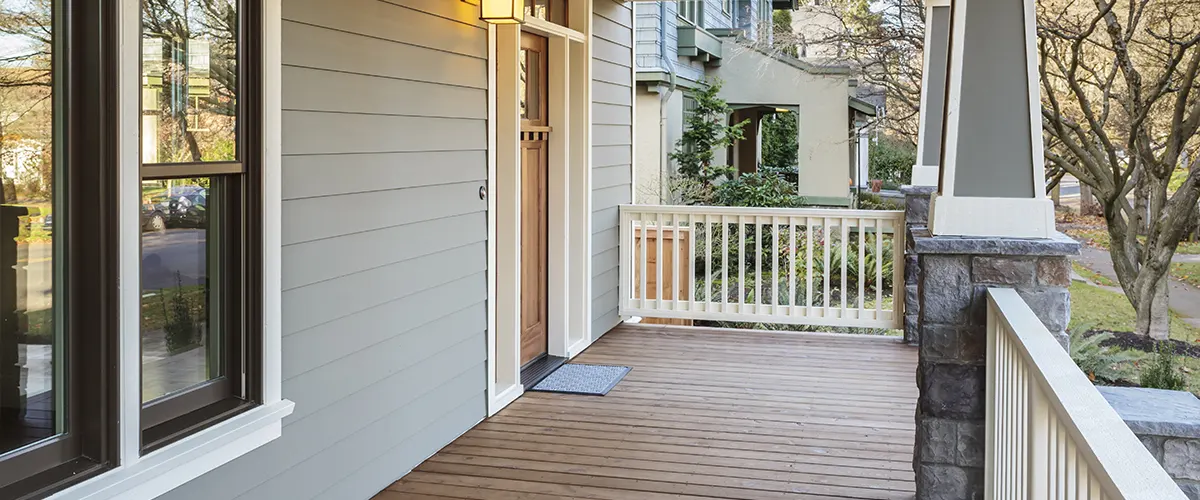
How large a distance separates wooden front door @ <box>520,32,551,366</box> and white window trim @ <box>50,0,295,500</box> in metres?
2.74

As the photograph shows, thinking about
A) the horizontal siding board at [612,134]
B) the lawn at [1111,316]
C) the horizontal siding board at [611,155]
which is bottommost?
the lawn at [1111,316]

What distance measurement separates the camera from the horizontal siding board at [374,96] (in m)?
3.18

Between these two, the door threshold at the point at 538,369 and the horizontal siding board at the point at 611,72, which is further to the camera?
the horizontal siding board at the point at 611,72

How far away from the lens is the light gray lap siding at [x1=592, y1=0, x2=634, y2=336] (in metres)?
6.69

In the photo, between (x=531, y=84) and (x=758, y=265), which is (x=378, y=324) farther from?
(x=758, y=265)

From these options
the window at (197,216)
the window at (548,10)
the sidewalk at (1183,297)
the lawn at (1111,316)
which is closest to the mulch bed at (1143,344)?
the lawn at (1111,316)

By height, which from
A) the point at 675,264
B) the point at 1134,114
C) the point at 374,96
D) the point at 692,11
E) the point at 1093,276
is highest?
the point at 692,11

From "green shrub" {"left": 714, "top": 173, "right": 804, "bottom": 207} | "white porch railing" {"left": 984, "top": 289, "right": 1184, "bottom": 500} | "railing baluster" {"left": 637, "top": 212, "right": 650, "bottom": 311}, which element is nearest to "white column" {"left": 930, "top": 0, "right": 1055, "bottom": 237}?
"white porch railing" {"left": 984, "top": 289, "right": 1184, "bottom": 500}

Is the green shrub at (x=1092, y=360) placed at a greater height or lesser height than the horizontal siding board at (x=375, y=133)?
lesser

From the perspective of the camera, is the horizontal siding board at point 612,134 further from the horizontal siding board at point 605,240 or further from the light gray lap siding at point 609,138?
the horizontal siding board at point 605,240

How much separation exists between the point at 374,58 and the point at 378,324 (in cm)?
95

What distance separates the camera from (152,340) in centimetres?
257

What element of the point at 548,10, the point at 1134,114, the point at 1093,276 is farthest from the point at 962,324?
the point at 1093,276

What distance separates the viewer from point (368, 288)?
12.0 ft
